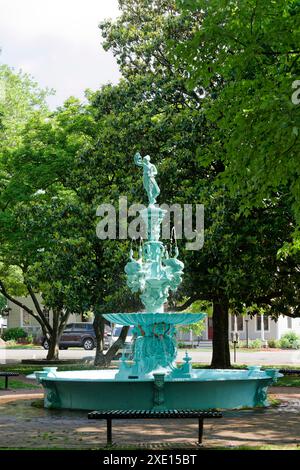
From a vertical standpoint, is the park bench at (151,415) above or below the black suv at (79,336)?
below

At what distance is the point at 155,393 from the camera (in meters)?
15.8

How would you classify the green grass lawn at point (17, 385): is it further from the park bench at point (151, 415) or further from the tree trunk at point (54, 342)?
the park bench at point (151, 415)

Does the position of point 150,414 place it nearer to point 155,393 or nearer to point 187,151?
point 155,393

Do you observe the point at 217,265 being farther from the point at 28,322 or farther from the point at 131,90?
the point at 28,322

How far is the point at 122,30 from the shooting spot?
31.0 meters

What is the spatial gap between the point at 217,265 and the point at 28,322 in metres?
50.2

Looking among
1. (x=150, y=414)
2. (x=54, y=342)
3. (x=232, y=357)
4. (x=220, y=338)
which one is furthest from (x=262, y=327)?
(x=150, y=414)

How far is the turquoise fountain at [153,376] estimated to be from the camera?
1580 centimetres

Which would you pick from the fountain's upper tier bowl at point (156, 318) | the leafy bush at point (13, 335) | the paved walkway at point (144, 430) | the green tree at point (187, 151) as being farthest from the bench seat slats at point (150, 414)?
the leafy bush at point (13, 335)

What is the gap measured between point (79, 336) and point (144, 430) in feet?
137

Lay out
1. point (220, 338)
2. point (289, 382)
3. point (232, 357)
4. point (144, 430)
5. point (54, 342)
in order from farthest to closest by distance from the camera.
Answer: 1. point (232, 357)
2. point (54, 342)
3. point (220, 338)
4. point (289, 382)
5. point (144, 430)

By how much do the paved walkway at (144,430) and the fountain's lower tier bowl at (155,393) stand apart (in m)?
0.40

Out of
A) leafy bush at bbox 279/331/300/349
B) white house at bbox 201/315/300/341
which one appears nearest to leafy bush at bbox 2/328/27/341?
white house at bbox 201/315/300/341

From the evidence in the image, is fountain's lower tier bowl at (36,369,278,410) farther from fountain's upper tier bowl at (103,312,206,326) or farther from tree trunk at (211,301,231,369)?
tree trunk at (211,301,231,369)
